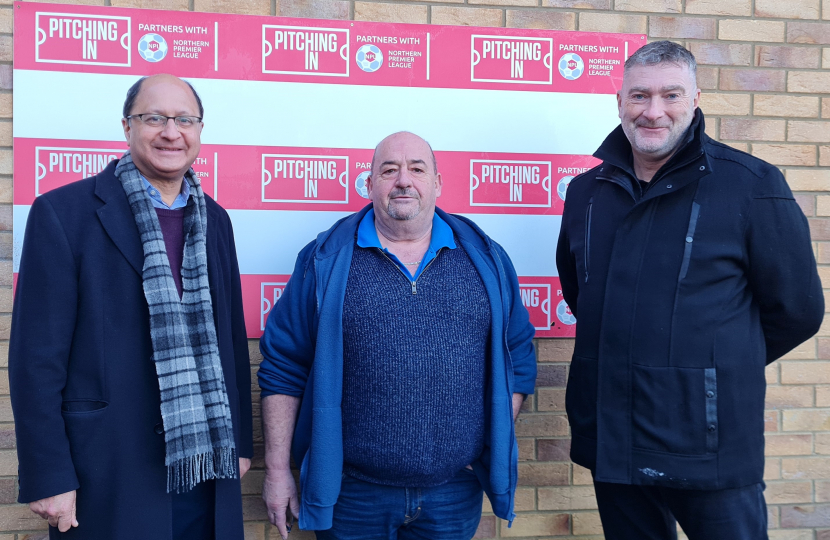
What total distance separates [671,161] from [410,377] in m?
1.20

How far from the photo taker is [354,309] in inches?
88.9

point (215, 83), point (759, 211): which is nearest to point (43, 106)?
point (215, 83)

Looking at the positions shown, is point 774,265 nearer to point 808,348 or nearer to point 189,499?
point 808,348

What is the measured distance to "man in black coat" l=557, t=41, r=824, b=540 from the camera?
2.06m

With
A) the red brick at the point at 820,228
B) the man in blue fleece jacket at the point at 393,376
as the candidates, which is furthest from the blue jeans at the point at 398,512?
the red brick at the point at 820,228

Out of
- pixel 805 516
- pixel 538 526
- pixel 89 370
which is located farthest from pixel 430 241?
pixel 805 516

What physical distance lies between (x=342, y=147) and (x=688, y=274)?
1.54 m

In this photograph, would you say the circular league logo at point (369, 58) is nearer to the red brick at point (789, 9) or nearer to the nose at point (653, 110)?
the nose at point (653, 110)

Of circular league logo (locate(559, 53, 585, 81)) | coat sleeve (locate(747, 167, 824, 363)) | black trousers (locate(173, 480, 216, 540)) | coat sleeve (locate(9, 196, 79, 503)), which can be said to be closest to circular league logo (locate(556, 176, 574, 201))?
circular league logo (locate(559, 53, 585, 81))

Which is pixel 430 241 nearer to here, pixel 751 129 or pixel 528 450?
pixel 528 450

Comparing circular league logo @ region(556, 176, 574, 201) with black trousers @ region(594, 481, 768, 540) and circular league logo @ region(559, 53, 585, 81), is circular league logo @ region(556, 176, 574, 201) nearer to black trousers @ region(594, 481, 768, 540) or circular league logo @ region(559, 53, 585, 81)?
circular league logo @ region(559, 53, 585, 81)

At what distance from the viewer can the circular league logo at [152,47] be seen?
8.75 ft

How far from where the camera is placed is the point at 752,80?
301 centimetres

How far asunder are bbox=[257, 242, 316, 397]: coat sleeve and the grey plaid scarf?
30cm
